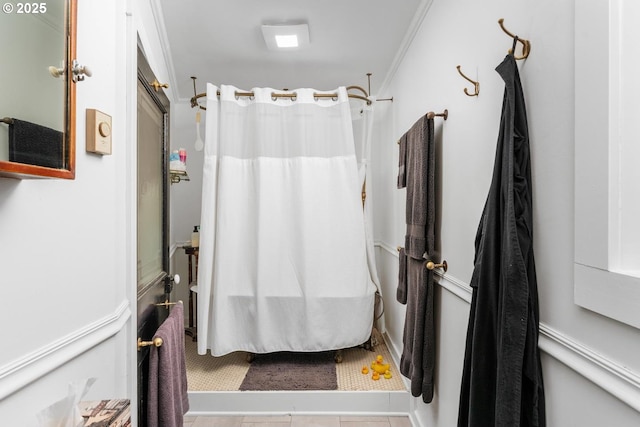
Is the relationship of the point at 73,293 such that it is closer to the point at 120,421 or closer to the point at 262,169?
the point at 120,421

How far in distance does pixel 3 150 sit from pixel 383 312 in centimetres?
255

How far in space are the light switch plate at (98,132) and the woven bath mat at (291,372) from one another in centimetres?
173

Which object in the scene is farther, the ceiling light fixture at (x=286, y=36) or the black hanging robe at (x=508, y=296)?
the ceiling light fixture at (x=286, y=36)

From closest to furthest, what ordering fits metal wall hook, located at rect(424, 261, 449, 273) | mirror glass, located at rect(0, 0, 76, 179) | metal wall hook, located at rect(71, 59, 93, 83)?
mirror glass, located at rect(0, 0, 76, 179) < metal wall hook, located at rect(71, 59, 93, 83) < metal wall hook, located at rect(424, 261, 449, 273)

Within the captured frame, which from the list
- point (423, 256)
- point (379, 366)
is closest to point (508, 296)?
point (423, 256)

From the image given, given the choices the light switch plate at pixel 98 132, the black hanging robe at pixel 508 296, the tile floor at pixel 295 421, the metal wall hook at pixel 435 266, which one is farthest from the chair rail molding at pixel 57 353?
the tile floor at pixel 295 421

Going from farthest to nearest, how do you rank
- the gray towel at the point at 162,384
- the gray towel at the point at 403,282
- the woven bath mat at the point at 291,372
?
the woven bath mat at the point at 291,372
the gray towel at the point at 403,282
the gray towel at the point at 162,384

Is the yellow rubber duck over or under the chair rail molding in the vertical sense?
under

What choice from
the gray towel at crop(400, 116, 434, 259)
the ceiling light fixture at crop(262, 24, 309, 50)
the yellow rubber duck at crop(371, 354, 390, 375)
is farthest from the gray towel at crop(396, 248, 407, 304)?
the ceiling light fixture at crop(262, 24, 309, 50)

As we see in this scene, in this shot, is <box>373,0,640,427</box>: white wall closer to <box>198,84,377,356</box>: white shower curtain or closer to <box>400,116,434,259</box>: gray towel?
<box>400,116,434,259</box>: gray towel

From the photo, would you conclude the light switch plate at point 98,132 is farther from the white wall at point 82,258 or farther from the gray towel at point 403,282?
the gray towel at point 403,282

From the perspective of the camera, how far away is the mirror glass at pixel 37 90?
61 centimetres

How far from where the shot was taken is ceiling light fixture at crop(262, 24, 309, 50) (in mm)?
2031

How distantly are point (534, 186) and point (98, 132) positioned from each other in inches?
46.1
